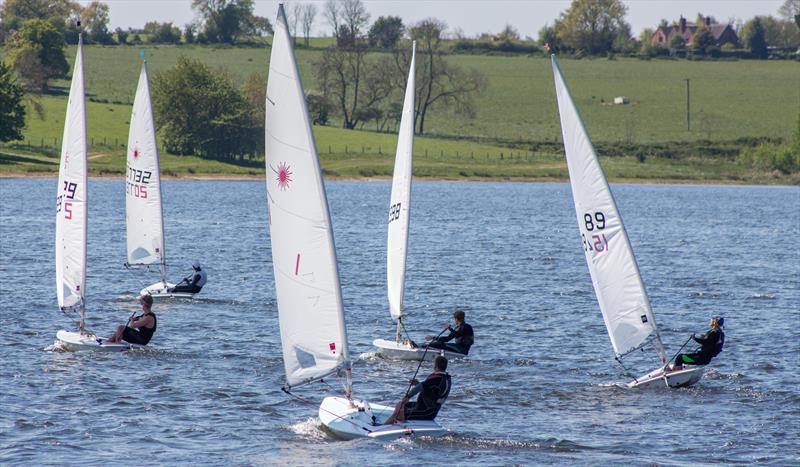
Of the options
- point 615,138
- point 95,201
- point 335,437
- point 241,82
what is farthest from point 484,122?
point 335,437

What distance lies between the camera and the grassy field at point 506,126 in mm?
128625

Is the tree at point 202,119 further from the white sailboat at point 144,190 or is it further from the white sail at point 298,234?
the white sail at point 298,234

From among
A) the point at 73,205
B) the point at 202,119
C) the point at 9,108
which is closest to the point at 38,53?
the point at 202,119

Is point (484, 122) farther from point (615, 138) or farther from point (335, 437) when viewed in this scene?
point (335, 437)

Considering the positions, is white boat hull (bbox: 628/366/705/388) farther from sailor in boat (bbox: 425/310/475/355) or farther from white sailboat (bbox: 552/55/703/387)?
sailor in boat (bbox: 425/310/475/355)

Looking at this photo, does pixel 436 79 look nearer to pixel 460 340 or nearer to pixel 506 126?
pixel 506 126

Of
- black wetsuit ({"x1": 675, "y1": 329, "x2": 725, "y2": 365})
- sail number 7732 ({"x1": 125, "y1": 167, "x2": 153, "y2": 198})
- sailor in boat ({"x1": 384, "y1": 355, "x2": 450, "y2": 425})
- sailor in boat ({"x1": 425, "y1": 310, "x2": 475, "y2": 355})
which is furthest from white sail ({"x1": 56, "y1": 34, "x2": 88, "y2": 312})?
black wetsuit ({"x1": 675, "y1": 329, "x2": 725, "y2": 365})

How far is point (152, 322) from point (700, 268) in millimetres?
36540

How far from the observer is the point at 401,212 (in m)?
33.9

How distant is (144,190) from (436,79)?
121 meters

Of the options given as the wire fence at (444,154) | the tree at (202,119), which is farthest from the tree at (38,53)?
the wire fence at (444,154)

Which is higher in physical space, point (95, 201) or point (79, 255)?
point (79, 255)

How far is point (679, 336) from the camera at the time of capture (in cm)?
3988

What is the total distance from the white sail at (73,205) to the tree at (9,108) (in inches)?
3224
